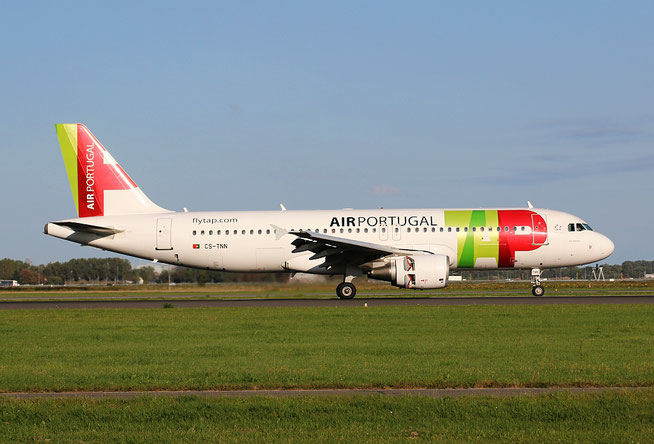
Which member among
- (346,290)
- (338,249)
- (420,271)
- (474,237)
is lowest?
(346,290)

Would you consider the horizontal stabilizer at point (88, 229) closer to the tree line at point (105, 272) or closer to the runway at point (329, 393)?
the tree line at point (105, 272)

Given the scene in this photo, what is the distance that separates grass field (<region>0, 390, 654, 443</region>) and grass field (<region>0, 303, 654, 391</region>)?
1671 millimetres

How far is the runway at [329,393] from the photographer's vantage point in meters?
11.1

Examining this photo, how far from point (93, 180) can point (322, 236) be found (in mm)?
12402

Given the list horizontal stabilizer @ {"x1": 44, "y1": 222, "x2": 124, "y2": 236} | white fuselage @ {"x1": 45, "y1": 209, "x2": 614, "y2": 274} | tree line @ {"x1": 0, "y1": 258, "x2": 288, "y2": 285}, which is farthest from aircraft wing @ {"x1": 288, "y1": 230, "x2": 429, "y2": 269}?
tree line @ {"x1": 0, "y1": 258, "x2": 288, "y2": 285}

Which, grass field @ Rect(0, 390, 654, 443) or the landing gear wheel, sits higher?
the landing gear wheel

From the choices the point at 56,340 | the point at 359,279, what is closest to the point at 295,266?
the point at 359,279

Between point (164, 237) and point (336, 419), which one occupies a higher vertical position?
point (164, 237)

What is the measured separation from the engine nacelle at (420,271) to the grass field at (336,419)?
21.9 m

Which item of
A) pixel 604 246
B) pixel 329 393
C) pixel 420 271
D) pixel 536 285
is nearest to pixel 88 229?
pixel 420 271

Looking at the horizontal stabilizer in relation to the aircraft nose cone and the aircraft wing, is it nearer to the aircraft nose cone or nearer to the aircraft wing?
the aircraft wing

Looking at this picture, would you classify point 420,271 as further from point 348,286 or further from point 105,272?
point 105,272

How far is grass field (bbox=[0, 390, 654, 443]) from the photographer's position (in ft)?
29.0

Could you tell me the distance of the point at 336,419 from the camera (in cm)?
962
